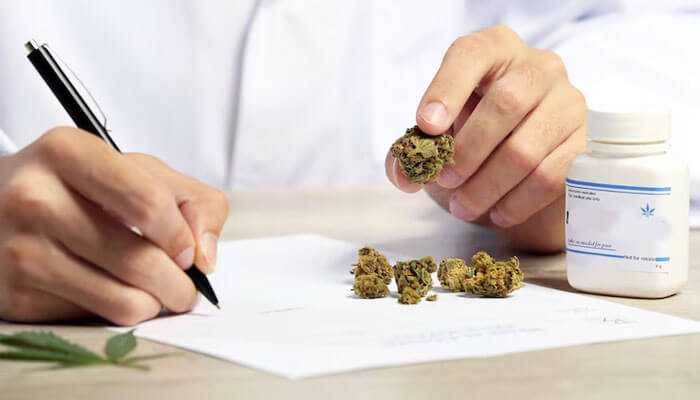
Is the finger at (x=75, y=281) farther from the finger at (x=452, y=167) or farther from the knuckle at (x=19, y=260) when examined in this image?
the finger at (x=452, y=167)

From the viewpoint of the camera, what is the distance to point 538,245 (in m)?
1.11

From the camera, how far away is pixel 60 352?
71 cm

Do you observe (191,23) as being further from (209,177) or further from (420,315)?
(420,315)

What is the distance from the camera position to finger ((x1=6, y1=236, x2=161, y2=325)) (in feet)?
2.59

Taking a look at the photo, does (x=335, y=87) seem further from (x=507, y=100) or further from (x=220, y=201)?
(x=220, y=201)

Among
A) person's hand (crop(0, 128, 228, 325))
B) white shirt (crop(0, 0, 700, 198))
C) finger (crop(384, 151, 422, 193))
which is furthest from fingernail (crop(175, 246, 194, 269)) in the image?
white shirt (crop(0, 0, 700, 198))

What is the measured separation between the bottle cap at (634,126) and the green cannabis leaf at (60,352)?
0.38 m

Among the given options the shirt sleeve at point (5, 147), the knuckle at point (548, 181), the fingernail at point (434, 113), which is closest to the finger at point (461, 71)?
the fingernail at point (434, 113)

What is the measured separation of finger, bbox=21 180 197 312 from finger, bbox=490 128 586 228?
0.39 meters

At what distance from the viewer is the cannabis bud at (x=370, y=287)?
34.8 inches

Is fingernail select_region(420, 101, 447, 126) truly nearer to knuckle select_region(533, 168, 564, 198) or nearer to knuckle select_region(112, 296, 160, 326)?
knuckle select_region(533, 168, 564, 198)

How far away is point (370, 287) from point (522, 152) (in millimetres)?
227

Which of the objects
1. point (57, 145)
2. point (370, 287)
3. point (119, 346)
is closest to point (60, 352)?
point (119, 346)

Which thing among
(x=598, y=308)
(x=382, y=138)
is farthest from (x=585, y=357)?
(x=382, y=138)
